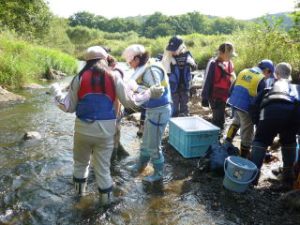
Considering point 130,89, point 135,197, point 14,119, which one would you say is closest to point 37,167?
point 135,197

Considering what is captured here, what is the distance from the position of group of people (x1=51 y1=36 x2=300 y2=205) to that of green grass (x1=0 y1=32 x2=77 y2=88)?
923cm

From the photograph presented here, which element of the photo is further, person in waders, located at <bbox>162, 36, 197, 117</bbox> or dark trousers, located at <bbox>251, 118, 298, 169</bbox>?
person in waders, located at <bbox>162, 36, 197, 117</bbox>

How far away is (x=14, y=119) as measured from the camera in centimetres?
915

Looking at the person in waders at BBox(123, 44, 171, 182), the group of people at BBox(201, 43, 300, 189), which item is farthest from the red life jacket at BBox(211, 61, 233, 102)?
the person in waders at BBox(123, 44, 171, 182)

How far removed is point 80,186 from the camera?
4.57 meters

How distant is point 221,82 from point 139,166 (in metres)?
2.29

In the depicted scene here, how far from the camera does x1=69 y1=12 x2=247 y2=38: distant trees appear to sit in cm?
9219

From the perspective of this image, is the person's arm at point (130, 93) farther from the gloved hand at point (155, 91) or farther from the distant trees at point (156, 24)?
the distant trees at point (156, 24)

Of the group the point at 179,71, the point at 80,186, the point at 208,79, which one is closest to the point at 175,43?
the point at 179,71

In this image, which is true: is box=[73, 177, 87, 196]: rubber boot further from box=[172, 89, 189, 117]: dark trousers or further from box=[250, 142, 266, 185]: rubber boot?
box=[172, 89, 189, 117]: dark trousers

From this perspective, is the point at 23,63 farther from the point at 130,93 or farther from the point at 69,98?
the point at 130,93

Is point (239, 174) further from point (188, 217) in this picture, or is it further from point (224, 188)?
point (188, 217)

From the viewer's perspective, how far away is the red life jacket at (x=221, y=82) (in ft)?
21.4

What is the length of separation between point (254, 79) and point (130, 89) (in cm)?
213
